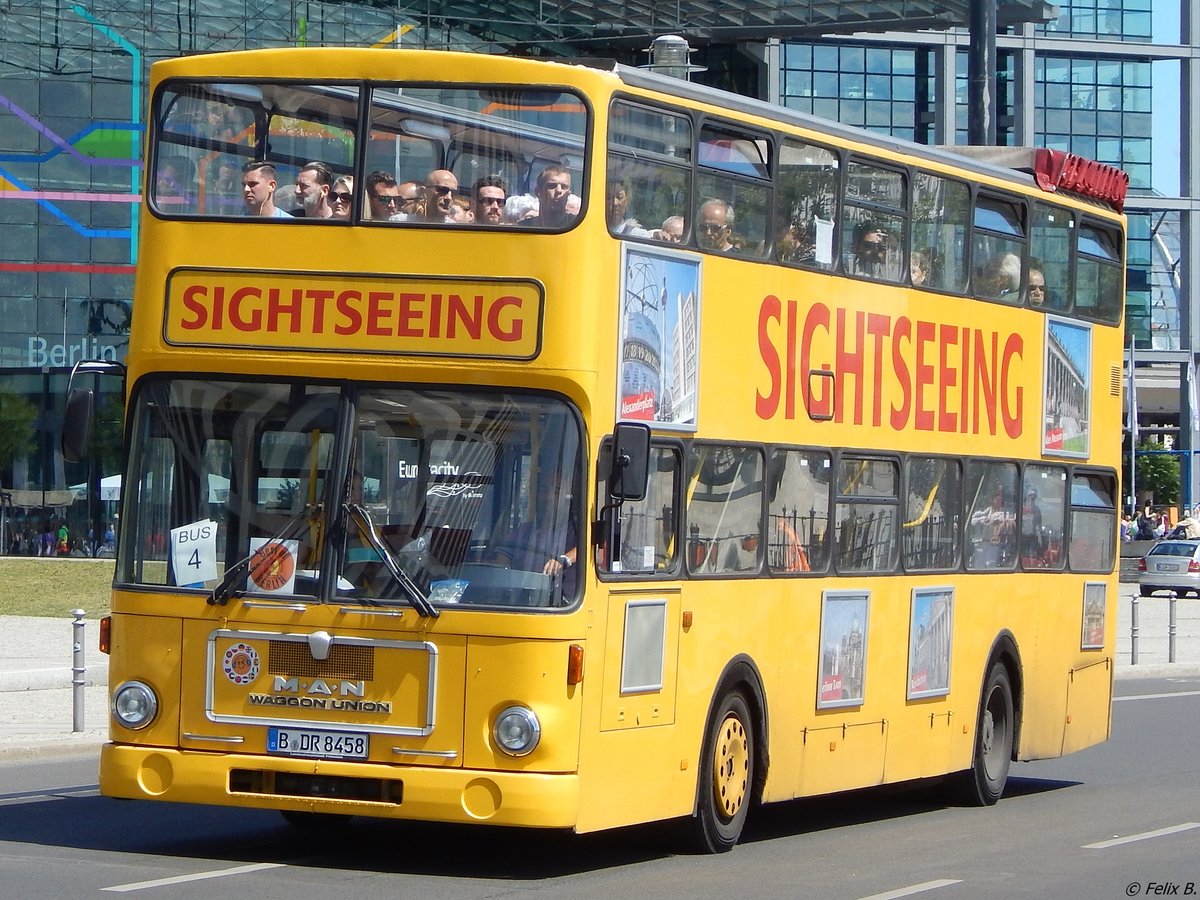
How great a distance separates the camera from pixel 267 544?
10680 mm

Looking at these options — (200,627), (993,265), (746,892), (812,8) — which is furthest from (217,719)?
(812,8)

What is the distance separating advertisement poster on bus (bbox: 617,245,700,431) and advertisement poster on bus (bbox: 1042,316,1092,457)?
5294mm

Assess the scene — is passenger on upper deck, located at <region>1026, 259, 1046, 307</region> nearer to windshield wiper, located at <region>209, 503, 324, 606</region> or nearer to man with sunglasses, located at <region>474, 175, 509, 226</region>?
man with sunglasses, located at <region>474, 175, 509, 226</region>

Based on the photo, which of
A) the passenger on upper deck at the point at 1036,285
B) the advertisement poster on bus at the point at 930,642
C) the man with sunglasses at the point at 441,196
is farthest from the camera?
the passenger on upper deck at the point at 1036,285

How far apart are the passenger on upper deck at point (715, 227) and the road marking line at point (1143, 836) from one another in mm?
4045

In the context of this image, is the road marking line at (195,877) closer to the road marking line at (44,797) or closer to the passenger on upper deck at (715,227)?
the road marking line at (44,797)

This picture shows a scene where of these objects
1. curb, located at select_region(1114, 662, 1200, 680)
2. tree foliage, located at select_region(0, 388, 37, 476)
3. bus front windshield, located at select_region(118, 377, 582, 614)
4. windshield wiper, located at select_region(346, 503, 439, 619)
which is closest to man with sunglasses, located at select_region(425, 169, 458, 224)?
bus front windshield, located at select_region(118, 377, 582, 614)

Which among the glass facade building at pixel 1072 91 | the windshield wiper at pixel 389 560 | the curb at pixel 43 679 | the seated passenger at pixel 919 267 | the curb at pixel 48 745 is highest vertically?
the glass facade building at pixel 1072 91

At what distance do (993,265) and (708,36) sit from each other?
50696 millimetres

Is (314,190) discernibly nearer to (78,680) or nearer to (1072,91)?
(78,680)

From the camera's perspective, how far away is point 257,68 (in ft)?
36.4

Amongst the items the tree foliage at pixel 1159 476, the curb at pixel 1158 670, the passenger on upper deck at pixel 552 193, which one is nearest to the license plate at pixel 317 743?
the passenger on upper deck at pixel 552 193

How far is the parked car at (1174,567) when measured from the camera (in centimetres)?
5447

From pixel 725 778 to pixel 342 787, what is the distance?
2.33 m
